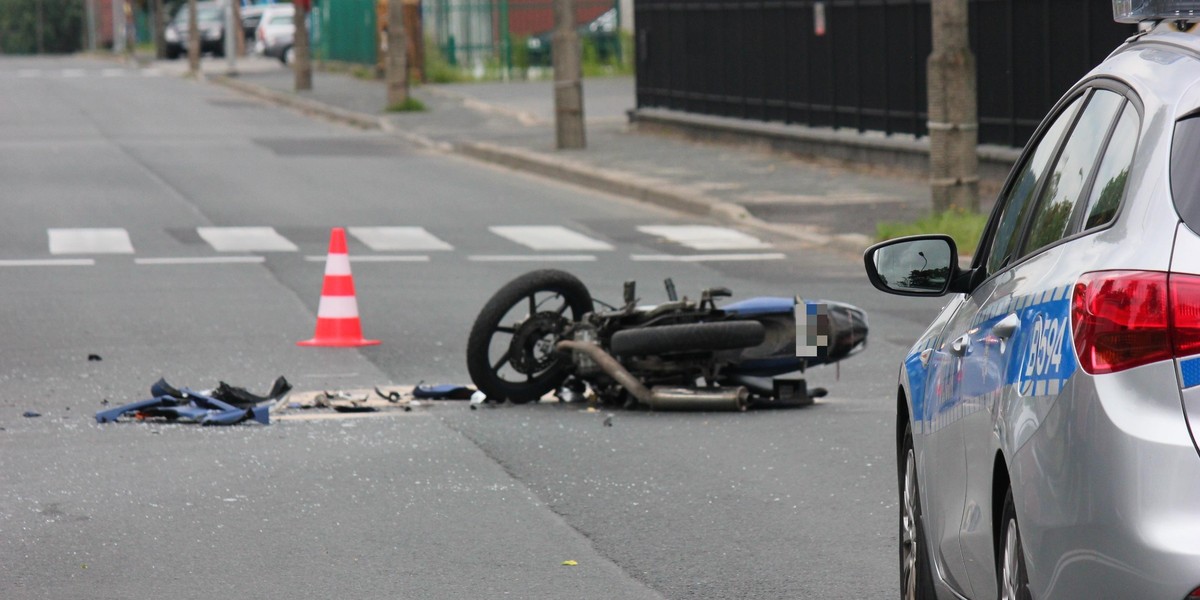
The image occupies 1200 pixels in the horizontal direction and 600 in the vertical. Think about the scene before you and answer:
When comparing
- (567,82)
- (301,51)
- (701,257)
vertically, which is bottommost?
(701,257)

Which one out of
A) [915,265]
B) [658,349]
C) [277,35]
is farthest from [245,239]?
[277,35]

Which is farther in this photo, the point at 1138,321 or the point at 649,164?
the point at 649,164

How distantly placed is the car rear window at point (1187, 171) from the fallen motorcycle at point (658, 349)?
5.34 m

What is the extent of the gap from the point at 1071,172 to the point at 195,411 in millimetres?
5774

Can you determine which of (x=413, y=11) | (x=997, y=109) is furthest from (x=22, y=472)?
(x=413, y=11)

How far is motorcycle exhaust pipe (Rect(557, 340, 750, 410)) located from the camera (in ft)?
29.1

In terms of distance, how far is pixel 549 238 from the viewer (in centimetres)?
1744

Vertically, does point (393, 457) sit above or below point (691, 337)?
below

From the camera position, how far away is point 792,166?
77.1 feet

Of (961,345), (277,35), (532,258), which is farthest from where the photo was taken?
(277,35)

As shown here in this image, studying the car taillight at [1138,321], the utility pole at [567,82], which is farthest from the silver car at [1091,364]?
the utility pole at [567,82]

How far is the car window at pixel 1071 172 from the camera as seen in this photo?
385cm

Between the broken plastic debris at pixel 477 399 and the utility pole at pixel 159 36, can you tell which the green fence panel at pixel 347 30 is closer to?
the utility pole at pixel 159 36

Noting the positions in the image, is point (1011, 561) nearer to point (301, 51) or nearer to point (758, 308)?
point (758, 308)
